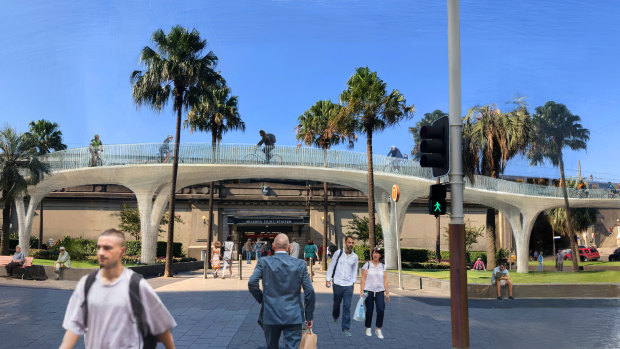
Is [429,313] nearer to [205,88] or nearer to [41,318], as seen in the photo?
[41,318]

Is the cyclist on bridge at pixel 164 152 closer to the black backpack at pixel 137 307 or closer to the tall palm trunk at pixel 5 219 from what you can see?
the tall palm trunk at pixel 5 219

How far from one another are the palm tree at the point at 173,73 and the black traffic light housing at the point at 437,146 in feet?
59.6

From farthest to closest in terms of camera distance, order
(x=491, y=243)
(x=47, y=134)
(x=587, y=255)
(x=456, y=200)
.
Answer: (x=587, y=255), (x=47, y=134), (x=491, y=243), (x=456, y=200)

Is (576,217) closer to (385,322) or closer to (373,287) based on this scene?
(385,322)

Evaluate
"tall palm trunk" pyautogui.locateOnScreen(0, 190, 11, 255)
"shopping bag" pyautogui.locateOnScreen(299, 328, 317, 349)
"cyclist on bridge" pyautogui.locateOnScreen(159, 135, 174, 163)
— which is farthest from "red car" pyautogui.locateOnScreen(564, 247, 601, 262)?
"shopping bag" pyautogui.locateOnScreen(299, 328, 317, 349)

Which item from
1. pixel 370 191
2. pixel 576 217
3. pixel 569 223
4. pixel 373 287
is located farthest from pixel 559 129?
pixel 373 287

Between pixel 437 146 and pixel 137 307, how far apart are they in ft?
16.1

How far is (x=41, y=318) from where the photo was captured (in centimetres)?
978

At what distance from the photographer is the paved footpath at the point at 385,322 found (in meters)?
7.87

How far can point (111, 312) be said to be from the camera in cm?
303

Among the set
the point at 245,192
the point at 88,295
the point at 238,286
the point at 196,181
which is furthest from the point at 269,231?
the point at 88,295

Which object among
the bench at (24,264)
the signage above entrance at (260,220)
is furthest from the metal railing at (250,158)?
the signage above entrance at (260,220)

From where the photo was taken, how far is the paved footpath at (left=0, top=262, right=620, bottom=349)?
787 centimetres

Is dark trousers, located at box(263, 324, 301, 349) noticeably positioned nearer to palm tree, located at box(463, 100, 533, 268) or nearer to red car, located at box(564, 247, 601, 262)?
palm tree, located at box(463, 100, 533, 268)
